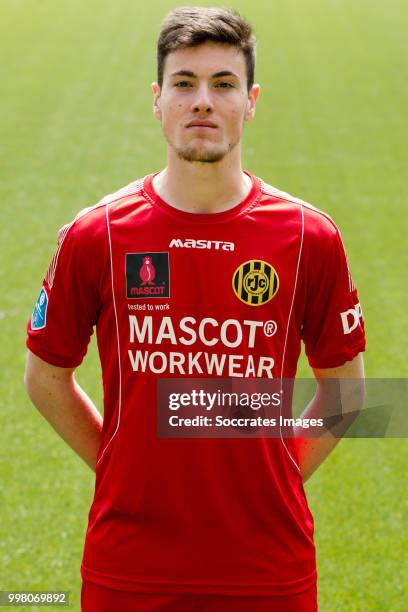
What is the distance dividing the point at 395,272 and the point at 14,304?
10.3 ft

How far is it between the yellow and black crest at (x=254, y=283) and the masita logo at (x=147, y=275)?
175 mm

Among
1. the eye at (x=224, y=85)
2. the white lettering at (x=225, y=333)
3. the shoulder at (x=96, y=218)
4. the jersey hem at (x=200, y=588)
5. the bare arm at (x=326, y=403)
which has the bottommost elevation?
the jersey hem at (x=200, y=588)

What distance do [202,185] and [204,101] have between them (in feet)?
0.70

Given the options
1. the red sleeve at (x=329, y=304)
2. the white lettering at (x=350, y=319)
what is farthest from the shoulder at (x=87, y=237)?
the white lettering at (x=350, y=319)

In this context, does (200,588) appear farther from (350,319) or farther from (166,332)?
(350,319)

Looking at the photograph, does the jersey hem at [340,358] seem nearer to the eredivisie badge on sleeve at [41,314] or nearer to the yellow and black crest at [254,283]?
the yellow and black crest at [254,283]

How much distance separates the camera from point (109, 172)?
11539mm

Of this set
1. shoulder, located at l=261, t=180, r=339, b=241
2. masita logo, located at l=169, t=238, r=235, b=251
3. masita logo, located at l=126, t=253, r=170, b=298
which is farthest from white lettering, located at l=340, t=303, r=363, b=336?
masita logo, located at l=126, t=253, r=170, b=298

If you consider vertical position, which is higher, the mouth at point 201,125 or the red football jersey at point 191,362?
the mouth at point 201,125

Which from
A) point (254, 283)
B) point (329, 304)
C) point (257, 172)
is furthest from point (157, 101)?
point (257, 172)

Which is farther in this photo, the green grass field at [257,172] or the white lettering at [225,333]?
the green grass field at [257,172]

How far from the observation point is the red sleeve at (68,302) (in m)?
2.63

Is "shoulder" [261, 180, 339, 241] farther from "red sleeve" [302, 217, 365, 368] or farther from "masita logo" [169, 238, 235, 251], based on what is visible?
"masita logo" [169, 238, 235, 251]

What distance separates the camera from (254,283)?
2.61m
